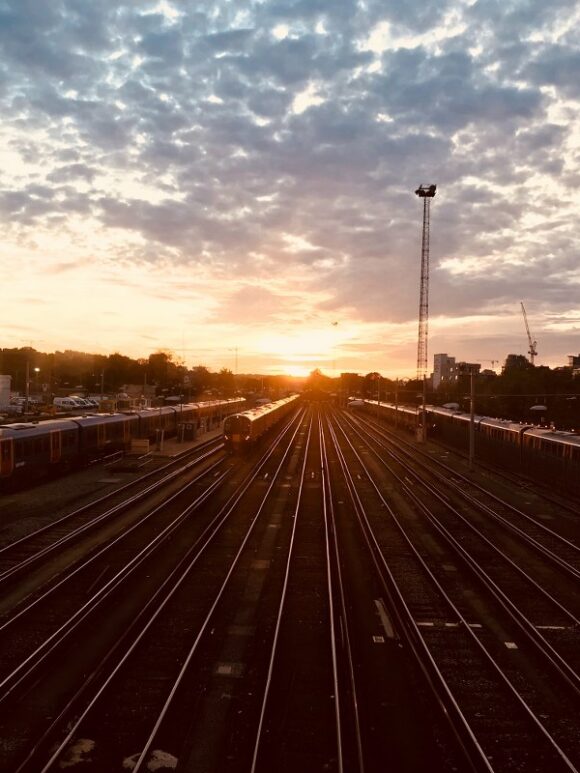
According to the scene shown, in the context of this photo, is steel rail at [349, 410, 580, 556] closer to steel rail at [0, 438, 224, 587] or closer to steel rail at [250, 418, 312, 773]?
steel rail at [250, 418, 312, 773]

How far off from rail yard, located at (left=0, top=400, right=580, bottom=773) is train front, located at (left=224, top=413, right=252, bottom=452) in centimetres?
1889

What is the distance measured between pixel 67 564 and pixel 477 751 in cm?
1174

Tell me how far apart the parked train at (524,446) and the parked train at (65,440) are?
23192 mm

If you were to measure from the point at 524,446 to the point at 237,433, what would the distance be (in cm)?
1905

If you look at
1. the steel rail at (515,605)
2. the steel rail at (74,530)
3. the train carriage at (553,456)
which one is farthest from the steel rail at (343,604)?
the train carriage at (553,456)

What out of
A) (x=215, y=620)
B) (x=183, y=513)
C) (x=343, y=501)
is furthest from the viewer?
(x=343, y=501)

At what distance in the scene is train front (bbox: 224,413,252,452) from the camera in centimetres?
4372

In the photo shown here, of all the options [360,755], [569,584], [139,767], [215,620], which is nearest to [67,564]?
[215,620]

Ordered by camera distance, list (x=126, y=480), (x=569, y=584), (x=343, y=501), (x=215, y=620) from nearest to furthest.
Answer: (x=215, y=620) → (x=569, y=584) → (x=343, y=501) → (x=126, y=480)

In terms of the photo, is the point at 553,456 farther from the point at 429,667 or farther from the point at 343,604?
the point at 429,667

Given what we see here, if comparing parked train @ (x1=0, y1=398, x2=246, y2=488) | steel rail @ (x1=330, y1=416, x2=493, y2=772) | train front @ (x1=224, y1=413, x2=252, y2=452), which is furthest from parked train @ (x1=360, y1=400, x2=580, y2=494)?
parked train @ (x1=0, y1=398, x2=246, y2=488)

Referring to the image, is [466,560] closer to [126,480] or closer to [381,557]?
[381,557]

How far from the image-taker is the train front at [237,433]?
43719 millimetres

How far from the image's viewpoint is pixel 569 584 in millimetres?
15797
